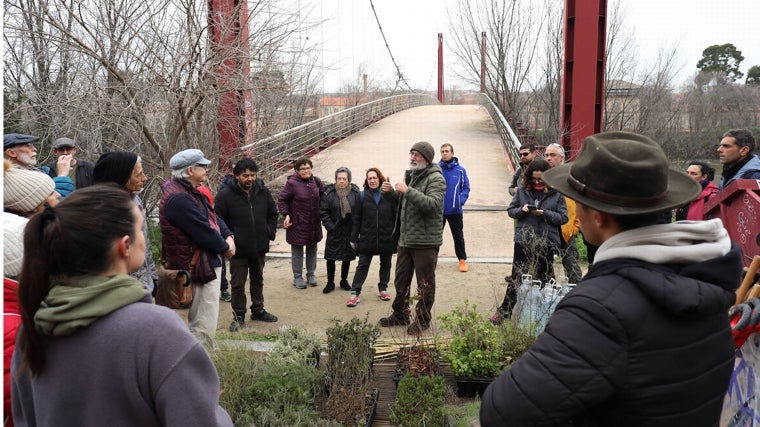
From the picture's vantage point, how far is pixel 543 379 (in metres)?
1.36

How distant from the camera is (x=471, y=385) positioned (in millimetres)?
4062

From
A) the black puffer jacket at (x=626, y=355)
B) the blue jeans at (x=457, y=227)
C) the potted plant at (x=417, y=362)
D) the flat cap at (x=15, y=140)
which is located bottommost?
the potted plant at (x=417, y=362)

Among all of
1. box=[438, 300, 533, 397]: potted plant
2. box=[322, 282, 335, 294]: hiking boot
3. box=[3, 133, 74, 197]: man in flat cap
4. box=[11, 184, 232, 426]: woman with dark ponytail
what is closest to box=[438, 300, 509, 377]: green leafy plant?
box=[438, 300, 533, 397]: potted plant

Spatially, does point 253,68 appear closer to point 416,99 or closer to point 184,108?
point 184,108

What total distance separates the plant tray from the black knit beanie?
105 inches

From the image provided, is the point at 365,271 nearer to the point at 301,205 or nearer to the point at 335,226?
the point at 335,226

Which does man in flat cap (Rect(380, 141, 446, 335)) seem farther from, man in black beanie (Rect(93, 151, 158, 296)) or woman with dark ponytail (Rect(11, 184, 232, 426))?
woman with dark ponytail (Rect(11, 184, 232, 426))

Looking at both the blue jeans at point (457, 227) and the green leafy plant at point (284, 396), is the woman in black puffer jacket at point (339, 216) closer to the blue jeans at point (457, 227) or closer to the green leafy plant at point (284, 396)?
the blue jeans at point (457, 227)

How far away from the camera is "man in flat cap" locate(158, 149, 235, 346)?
438cm

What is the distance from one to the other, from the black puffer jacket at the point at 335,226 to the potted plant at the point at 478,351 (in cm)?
288

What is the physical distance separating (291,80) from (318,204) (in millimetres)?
2280

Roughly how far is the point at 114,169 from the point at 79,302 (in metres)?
2.60

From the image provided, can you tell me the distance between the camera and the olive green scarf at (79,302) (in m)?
1.42

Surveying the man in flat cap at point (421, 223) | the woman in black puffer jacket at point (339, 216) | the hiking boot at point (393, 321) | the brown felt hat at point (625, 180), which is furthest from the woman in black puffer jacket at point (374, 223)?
the brown felt hat at point (625, 180)
